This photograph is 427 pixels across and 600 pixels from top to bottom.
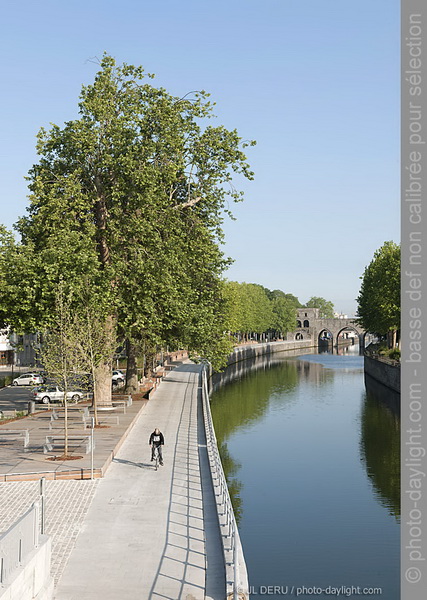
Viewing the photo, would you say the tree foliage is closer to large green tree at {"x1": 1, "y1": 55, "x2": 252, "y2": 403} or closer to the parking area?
the parking area

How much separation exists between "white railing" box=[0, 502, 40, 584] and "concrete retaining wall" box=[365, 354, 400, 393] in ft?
189

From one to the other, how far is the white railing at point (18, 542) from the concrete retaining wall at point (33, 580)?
0.11 metres

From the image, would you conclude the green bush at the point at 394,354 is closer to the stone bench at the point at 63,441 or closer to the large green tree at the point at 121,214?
the large green tree at the point at 121,214

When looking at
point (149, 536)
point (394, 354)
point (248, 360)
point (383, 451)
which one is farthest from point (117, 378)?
point (248, 360)

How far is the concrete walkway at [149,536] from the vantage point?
14.3 meters

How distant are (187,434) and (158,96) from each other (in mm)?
19981

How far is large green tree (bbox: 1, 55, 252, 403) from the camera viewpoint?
37156 mm

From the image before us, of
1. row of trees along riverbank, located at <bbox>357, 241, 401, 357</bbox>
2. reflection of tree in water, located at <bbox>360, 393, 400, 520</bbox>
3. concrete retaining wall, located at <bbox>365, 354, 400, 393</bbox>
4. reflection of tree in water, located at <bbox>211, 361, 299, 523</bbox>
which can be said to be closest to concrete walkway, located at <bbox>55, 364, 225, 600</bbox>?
reflection of tree in water, located at <bbox>211, 361, 299, 523</bbox>

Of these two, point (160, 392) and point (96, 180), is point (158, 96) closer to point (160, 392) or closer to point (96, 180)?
point (96, 180)

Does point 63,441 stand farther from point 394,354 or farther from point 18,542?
point 394,354

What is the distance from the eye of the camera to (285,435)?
153 feet

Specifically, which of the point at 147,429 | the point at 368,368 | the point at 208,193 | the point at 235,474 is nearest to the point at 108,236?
the point at 208,193

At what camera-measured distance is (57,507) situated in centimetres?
2055

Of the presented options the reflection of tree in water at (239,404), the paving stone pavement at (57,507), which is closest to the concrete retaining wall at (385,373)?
the reflection of tree in water at (239,404)
